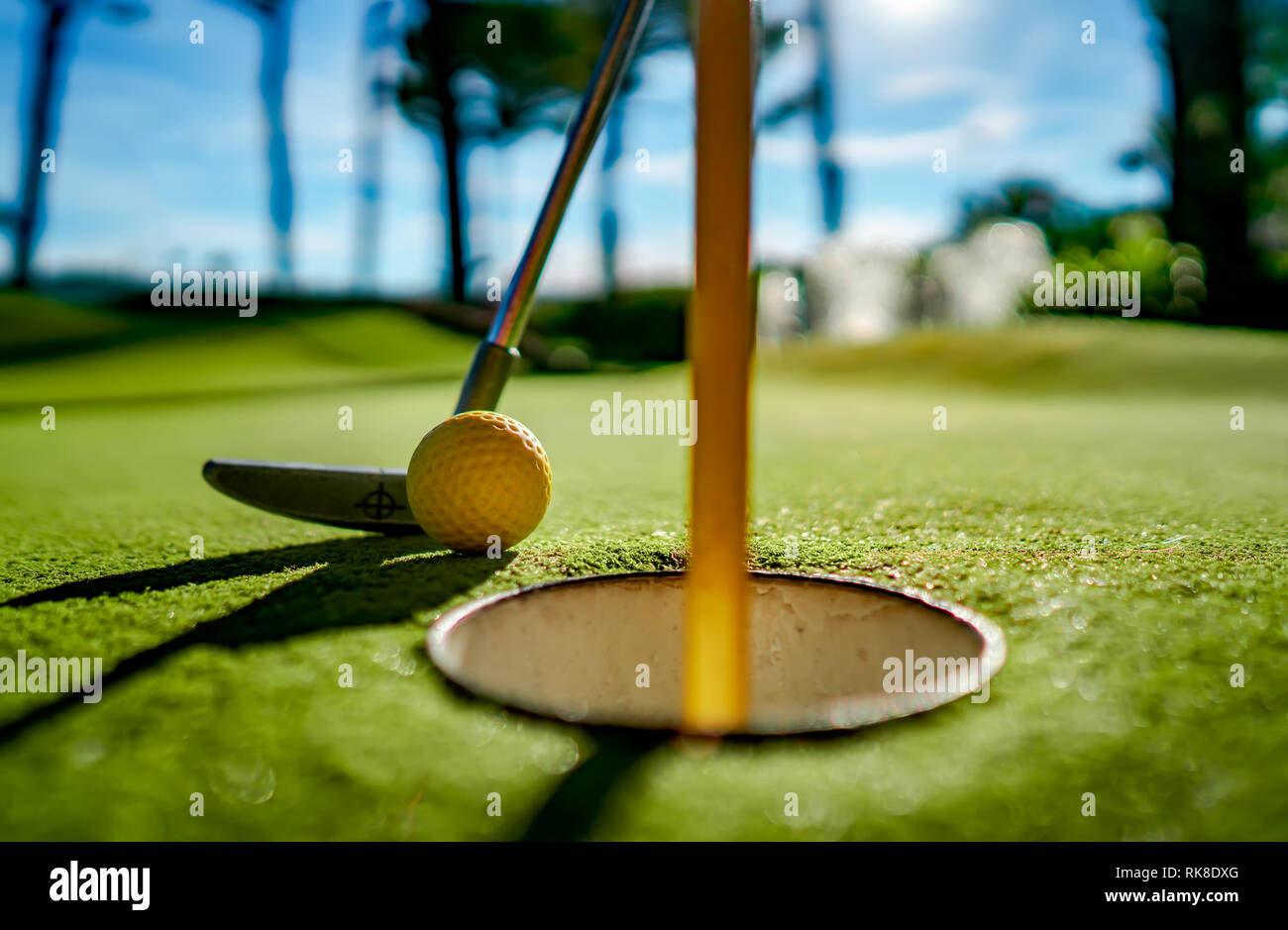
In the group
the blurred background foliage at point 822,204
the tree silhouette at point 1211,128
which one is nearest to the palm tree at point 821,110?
the blurred background foliage at point 822,204

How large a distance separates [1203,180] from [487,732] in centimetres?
1783

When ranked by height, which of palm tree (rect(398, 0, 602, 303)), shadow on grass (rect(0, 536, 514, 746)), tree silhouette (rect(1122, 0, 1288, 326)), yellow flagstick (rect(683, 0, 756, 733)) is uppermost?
palm tree (rect(398, 0, 602, 303))

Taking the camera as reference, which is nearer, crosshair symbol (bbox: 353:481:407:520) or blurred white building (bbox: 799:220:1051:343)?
crosshair symbol (bbox: 353:481:407:520)

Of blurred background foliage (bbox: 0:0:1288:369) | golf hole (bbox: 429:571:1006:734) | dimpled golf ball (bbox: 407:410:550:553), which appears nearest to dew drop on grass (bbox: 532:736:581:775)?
golf hole (bbox: 429:571:1006:734)

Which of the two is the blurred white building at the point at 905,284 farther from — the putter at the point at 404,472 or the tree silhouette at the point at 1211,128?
the putter at the point at 404,472

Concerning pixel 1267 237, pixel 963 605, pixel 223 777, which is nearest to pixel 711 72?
pixel 223 777

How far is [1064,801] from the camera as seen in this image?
3.36 ft

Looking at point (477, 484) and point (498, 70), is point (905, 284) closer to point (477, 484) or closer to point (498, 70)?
point (498, 70)

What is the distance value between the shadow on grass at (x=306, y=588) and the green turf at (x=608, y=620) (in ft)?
0.04

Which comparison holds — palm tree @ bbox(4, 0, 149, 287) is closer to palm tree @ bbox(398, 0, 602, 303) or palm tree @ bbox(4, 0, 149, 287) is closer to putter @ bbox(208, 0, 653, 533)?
palm tree @ bbox(398, 0, 602, 303)

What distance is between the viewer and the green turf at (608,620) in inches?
40.3

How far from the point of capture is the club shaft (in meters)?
2.04
